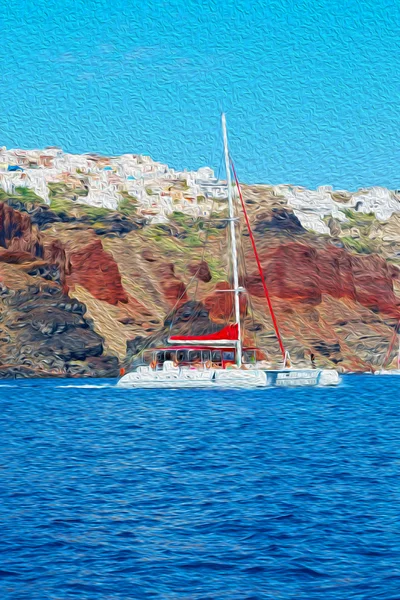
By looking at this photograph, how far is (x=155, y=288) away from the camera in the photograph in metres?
133

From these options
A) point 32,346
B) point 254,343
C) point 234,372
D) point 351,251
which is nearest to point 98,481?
point 234,372

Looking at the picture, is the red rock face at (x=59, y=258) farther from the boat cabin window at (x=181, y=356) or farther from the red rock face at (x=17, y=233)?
the boat cabin window at (x=181, y=356)

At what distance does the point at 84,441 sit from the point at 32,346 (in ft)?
208

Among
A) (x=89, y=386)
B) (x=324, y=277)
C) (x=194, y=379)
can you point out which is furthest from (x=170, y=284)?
(x=194, y=379)

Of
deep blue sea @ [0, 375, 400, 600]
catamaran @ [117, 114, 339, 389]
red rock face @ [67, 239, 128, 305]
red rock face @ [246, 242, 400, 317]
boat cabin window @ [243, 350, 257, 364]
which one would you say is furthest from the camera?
red rock face @ [246, 242, 400, 317]

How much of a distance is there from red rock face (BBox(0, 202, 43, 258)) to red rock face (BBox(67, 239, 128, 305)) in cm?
558

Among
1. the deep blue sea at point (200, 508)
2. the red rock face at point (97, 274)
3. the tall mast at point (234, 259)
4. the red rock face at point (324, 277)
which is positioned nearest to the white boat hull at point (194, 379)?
the tall mast at point (234, 259)

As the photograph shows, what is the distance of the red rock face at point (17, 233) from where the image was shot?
12539 cm

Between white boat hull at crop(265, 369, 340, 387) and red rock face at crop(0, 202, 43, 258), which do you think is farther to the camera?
red rock face at crop(0, 202, 43, 258)

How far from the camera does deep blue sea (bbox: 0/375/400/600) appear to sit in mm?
19516

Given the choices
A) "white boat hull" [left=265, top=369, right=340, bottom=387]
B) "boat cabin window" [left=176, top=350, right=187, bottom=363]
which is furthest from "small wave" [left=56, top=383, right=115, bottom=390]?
"white boat hull" [left=265, top=369, right=340, bottom=387]

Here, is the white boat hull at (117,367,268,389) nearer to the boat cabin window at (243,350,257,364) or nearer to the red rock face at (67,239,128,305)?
the boat cabin window at (243,350,257,364)

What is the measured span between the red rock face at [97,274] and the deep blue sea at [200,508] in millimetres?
72825

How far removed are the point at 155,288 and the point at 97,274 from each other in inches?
328
